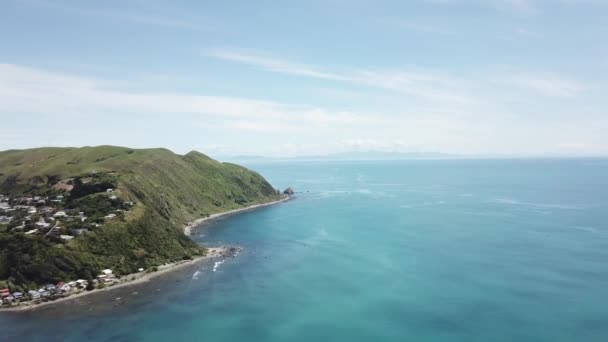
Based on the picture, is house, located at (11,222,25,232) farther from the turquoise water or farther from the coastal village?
the turquoise water

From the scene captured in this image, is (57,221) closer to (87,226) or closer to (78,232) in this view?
(87,226)

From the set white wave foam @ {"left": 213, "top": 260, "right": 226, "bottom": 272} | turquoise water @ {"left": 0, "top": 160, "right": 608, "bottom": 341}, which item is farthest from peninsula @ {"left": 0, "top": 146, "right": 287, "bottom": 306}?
turquoise water @ {"left": 0, "top": 160, "right": 608, "bottom": 341}

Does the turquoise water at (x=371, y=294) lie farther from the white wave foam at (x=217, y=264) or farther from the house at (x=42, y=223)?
the house at (x=42, y=223)

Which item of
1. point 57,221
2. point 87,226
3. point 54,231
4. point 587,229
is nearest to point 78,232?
point 87,226

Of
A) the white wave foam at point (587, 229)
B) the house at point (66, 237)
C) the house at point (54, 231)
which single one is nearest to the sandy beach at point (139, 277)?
the house at point (66, 237)

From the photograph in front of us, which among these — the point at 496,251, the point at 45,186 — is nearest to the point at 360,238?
the point at 496,251

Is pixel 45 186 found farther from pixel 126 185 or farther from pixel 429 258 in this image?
pixel 429 258

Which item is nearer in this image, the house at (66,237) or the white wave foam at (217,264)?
the house at (66,237)
